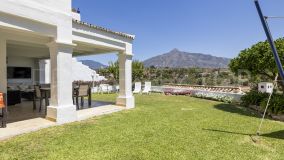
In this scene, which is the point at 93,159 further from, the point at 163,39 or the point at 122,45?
the point at 163,39

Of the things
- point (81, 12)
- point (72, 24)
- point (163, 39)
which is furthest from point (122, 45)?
point (163, 39)

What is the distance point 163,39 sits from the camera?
2119 inches

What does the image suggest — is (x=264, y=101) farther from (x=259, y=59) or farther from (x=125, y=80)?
(x=125, y=80)

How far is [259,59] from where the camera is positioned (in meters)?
9.91

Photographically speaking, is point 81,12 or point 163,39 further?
point 163,39

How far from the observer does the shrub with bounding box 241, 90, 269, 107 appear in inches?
467

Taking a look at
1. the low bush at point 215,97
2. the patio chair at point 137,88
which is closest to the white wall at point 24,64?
the patio chair at point 137,88

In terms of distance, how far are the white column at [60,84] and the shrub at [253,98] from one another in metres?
9.71

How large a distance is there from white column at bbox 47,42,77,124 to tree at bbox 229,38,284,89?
8080mm

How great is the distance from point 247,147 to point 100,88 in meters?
18.5

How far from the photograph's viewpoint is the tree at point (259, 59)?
9516mm

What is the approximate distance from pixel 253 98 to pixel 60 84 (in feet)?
34.0

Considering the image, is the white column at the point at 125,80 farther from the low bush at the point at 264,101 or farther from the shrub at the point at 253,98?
the shrub at the point at 253,98

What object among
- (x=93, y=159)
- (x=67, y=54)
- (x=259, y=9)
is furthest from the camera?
(x=67, y=54)
